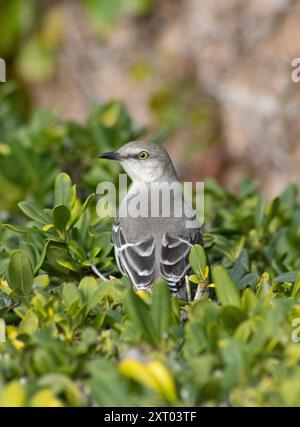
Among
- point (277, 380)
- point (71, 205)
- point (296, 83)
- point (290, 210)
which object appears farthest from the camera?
point (296, 83)

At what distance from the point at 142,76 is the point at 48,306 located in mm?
9063

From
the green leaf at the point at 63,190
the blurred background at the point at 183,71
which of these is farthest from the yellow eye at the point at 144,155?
the blurred background at the point at 183,71

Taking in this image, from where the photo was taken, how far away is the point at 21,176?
670 centimetres

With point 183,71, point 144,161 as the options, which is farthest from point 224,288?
point 183,71

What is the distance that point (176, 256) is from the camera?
5.21 meters

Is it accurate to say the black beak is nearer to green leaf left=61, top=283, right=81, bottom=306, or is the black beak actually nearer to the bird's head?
the bird's head

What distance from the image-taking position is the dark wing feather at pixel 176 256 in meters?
5.09

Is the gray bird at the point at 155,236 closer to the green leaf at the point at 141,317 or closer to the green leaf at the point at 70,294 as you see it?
the green leaf at the point at 70,294

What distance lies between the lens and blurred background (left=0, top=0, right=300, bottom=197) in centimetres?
1122

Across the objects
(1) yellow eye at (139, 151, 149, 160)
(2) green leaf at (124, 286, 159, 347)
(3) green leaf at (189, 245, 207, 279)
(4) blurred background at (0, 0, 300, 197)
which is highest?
(4) blurred background at (0, 0, 300, 197)

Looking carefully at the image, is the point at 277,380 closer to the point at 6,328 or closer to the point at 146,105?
the point at 6,328

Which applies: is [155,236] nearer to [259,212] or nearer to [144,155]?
[259,212]

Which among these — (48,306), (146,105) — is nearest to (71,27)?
(146,105)

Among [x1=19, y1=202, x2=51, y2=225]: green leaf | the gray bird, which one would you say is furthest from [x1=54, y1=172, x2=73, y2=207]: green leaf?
the gray bird
